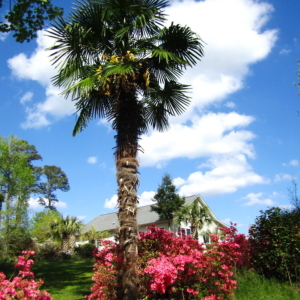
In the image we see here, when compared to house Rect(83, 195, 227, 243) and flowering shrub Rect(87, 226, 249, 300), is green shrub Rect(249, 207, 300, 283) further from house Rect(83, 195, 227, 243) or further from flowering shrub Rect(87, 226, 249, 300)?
house Rect(83, 195, 227, 243)

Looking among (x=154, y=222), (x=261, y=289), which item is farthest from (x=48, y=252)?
(x=261, y=289)

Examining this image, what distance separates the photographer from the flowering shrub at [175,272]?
680 cm

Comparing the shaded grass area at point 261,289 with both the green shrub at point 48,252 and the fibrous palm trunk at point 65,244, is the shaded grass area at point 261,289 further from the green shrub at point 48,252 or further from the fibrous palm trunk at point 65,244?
the fibrous palm trunk at point 65,244

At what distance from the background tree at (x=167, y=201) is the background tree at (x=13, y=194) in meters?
11.8

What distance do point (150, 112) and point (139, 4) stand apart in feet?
10.2

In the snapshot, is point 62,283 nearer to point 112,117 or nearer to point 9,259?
point 112,117

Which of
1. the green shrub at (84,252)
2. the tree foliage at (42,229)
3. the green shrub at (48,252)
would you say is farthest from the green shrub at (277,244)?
the tree foliage at (42,229)

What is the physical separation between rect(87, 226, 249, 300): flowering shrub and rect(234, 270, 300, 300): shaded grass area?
1031mm

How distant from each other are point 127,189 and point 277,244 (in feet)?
18.0

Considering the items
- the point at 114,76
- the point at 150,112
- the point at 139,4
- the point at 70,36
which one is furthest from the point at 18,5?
the point at 150,112

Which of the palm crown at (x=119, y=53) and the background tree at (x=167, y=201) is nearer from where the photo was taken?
the palm crown at (x=119, y=53)

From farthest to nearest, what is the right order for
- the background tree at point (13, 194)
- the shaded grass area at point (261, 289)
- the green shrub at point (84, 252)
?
the green shrub at point (84, 252)
the background tree at point (13, 194)
the shaded grass area at point (261, 289)

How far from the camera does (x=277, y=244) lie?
31.0 ft

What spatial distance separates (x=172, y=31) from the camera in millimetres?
7977
